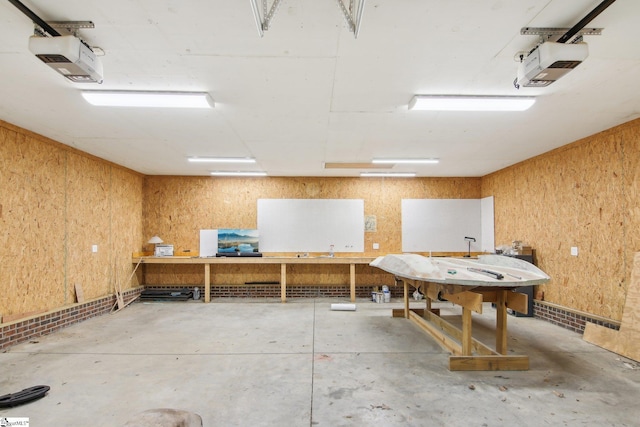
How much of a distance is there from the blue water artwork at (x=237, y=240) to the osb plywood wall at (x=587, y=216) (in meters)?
5.34

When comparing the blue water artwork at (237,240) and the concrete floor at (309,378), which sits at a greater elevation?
the blue water artwork at (237,240)

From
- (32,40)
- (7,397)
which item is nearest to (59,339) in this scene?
(7,397)

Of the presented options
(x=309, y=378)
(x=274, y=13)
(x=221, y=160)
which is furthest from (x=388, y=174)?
(x=274, y=13)

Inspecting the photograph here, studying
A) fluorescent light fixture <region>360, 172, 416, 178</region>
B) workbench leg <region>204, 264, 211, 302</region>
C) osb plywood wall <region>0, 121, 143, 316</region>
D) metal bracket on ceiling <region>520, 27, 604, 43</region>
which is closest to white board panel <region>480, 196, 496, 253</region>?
fluorescent light fixture <region>360, 172, 416, 178</region>

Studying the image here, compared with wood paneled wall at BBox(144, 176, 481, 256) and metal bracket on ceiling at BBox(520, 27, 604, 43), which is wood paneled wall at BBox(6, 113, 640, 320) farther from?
metal bracket on ceiling at BBox(520, 27, 604, 43)

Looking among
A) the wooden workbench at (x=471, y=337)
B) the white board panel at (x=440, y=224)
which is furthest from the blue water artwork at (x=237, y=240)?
the wooden workbench at (x=471, y=337)

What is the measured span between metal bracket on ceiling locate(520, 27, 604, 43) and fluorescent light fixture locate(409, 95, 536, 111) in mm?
997

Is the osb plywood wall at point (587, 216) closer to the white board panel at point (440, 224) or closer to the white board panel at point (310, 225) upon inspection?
the white board panel at point (440, 224)

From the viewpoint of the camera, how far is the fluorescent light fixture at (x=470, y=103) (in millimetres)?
3236

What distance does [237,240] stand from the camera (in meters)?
7.36

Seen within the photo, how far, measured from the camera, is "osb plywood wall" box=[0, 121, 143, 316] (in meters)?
4.12

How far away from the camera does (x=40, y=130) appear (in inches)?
171

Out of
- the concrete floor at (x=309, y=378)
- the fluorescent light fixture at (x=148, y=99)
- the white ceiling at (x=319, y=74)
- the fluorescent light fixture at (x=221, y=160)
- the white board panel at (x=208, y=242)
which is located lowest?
the concrete floor at (x=309, y=378)

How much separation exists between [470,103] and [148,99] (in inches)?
125
